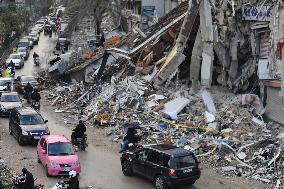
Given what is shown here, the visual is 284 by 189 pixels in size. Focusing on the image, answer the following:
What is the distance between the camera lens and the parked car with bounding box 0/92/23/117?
33.7 meters

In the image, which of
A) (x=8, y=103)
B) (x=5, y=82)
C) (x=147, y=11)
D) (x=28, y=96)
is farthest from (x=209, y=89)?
(x=147, y=11)

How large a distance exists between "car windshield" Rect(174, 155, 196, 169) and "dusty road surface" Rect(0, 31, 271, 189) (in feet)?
4.87

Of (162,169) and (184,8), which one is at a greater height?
(184,8)

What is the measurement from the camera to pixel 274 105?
93.3 feet

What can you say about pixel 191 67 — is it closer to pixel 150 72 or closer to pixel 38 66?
pixel 150 72

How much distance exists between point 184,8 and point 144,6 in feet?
67.3

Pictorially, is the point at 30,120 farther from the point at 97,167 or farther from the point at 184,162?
the point at 184,162

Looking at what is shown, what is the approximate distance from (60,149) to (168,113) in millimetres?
8342

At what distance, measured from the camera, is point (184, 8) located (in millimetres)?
40000

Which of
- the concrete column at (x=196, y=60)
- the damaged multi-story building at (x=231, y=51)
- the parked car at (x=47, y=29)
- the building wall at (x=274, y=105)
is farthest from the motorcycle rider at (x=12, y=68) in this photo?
the parked car at (x=47, y=29)

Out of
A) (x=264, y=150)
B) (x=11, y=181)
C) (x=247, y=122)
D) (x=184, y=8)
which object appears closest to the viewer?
(x=11, y=181)

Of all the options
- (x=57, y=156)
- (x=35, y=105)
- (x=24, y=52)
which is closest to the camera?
(x=57, y=156)

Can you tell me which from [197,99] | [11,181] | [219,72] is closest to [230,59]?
[219,72]

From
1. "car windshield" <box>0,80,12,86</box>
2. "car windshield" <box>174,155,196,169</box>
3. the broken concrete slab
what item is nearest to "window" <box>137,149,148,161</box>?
"car windshield" <box>174,155,196,169</box>
